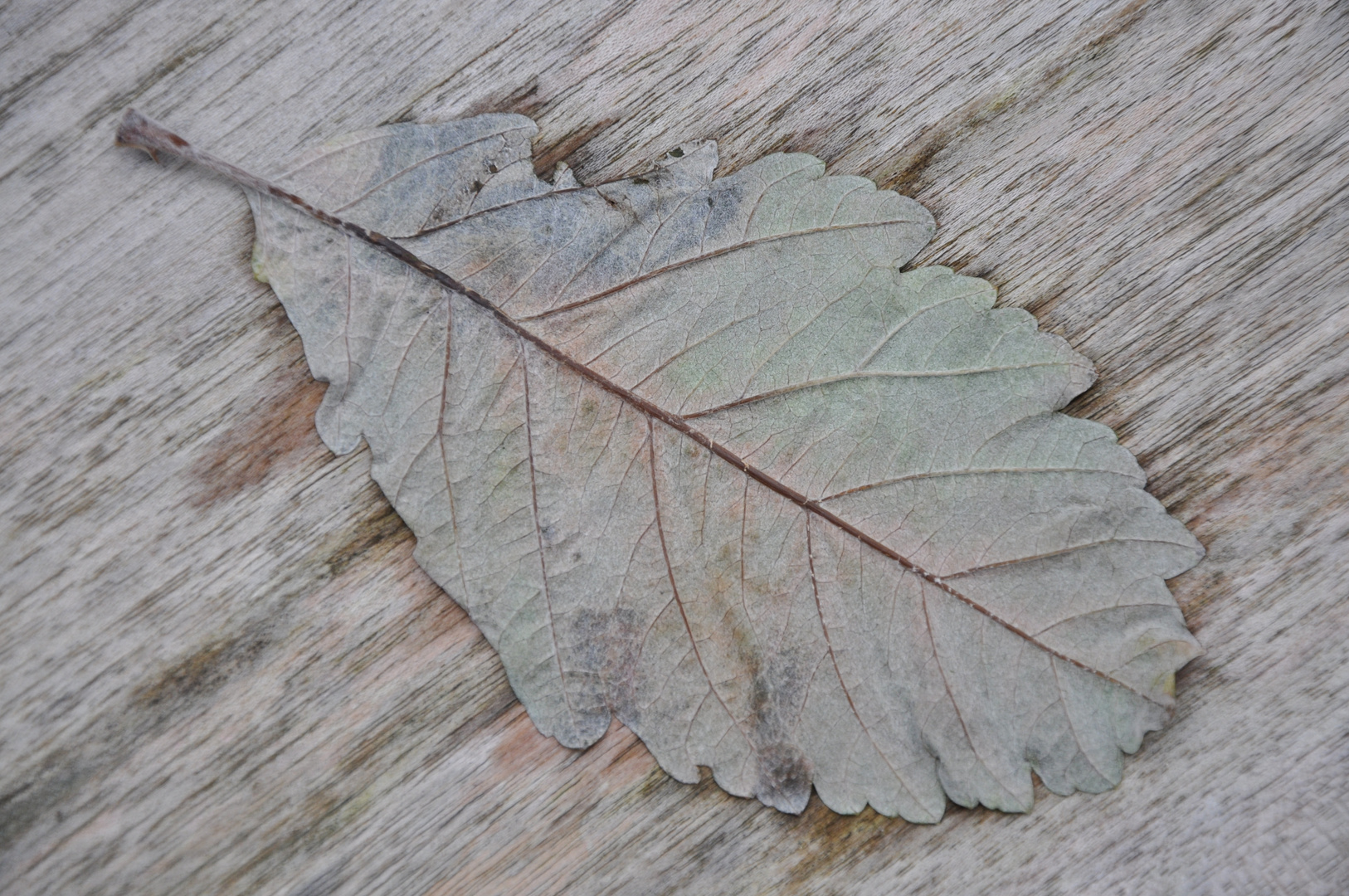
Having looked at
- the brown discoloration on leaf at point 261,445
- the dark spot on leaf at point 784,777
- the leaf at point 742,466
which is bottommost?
the dark spot on leaf at point 784,777

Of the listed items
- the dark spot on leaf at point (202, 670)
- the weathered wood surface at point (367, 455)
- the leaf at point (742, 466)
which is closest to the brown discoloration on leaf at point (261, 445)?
the weathered wood surface at point (367, 455)

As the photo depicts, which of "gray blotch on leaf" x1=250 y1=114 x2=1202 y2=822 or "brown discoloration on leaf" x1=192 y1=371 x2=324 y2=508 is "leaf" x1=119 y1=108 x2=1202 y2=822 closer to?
"gray blotch on leaf" x1=250 y1=114 x2=1202 y2=822

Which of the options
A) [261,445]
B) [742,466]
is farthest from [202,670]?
[742,466]

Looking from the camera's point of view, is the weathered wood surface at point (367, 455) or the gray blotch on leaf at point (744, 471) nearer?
the gray blotch on leaf at point (744, 471)

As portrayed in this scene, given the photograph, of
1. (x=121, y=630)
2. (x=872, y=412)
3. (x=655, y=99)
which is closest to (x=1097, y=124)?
(x=872, y=412)

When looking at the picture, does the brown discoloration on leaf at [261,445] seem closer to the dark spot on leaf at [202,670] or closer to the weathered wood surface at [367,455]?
the weathered wood surface at [367,455]

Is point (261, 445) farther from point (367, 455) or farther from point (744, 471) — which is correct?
point (744, 471)

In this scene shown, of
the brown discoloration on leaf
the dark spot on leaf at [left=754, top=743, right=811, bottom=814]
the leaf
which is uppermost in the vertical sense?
the brown discoloration on leaf

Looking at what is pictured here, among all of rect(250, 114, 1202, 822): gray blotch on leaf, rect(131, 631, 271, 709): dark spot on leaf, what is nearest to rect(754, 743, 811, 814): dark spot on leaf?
rect(250, 114, 1202, 822): gray blotch on leaf

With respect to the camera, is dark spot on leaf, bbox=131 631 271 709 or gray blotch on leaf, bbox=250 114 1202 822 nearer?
gray blotch on leaf, bbox=250 114 1202 822
